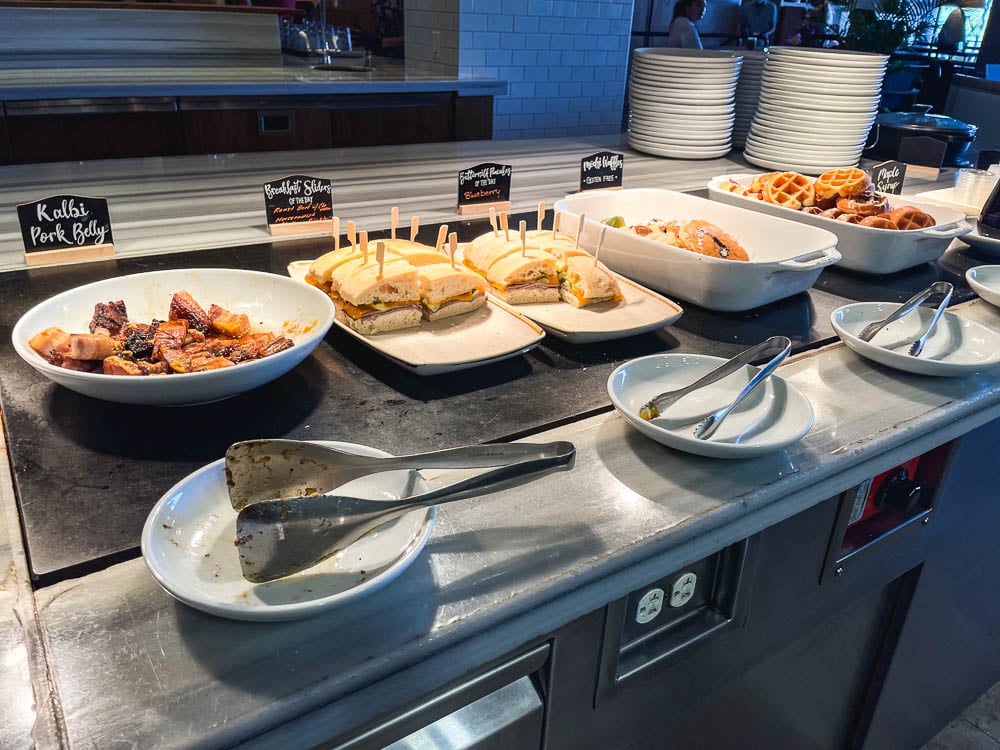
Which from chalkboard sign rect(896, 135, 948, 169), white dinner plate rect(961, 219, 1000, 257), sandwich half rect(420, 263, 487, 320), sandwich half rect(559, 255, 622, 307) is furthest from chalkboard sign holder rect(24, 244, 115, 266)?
chalkboard sign rect(896, 135, 948, 169)

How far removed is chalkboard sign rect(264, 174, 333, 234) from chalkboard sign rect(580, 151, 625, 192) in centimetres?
52

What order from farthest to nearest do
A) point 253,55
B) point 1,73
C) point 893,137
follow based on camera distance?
point 253,55, point 1,73, point 893,137

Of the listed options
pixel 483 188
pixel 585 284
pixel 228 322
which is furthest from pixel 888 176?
pixel 228 322

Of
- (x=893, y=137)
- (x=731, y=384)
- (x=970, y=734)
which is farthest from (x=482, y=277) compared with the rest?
(x=893, y=137)

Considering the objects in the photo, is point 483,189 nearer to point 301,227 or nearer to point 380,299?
point 301,227

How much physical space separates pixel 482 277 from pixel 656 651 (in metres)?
0.52

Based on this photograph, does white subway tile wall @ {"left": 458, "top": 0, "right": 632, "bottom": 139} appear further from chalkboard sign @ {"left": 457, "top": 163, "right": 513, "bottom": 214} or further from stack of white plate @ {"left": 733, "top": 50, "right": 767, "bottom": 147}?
chalkboard sign @ {"left": 457, "top": 163, "right": 513, "bottom": 214}

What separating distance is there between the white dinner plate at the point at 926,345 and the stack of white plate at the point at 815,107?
978mm

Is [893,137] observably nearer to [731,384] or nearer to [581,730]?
[731,384]

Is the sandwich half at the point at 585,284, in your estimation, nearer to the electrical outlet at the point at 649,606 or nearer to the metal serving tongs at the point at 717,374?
the metal serving tongs at the point at 717,374

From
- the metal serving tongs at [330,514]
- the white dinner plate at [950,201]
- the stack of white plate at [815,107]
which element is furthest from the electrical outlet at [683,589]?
the stack of white plate at [815,107]

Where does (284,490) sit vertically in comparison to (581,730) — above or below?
above

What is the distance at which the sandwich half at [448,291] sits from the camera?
3.20 feet

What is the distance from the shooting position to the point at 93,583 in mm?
585
